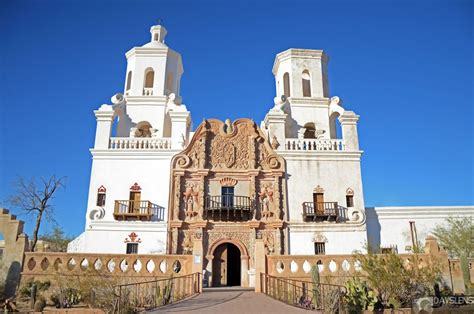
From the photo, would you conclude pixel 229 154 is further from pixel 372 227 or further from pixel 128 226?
pixel 372 227

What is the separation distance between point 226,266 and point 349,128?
11.9 m

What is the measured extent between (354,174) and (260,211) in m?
6.51

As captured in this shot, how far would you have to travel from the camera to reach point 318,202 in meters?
22.7

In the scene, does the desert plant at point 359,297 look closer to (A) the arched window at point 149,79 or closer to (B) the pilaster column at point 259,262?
(B) the pilaster column at point 259,262

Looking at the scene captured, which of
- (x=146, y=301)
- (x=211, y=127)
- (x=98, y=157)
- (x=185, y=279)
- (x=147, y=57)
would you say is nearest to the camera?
(x=146, y=301)

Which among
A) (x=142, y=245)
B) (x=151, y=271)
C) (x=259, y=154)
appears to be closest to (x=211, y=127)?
(x=259, y=154)

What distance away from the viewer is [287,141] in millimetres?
24312

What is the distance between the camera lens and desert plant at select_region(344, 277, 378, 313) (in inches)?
459

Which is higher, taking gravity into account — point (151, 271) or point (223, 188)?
point (223, 188)

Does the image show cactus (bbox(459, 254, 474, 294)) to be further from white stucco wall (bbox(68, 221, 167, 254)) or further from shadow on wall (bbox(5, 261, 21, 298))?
shadow on wall (bbox(5, 261, 21, 298))

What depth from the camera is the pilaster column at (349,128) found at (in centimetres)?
2428

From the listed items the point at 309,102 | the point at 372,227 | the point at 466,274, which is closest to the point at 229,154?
the point at 309,102

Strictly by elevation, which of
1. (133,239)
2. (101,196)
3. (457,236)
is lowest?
(133,239)

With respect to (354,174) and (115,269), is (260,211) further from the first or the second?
(115,269)
